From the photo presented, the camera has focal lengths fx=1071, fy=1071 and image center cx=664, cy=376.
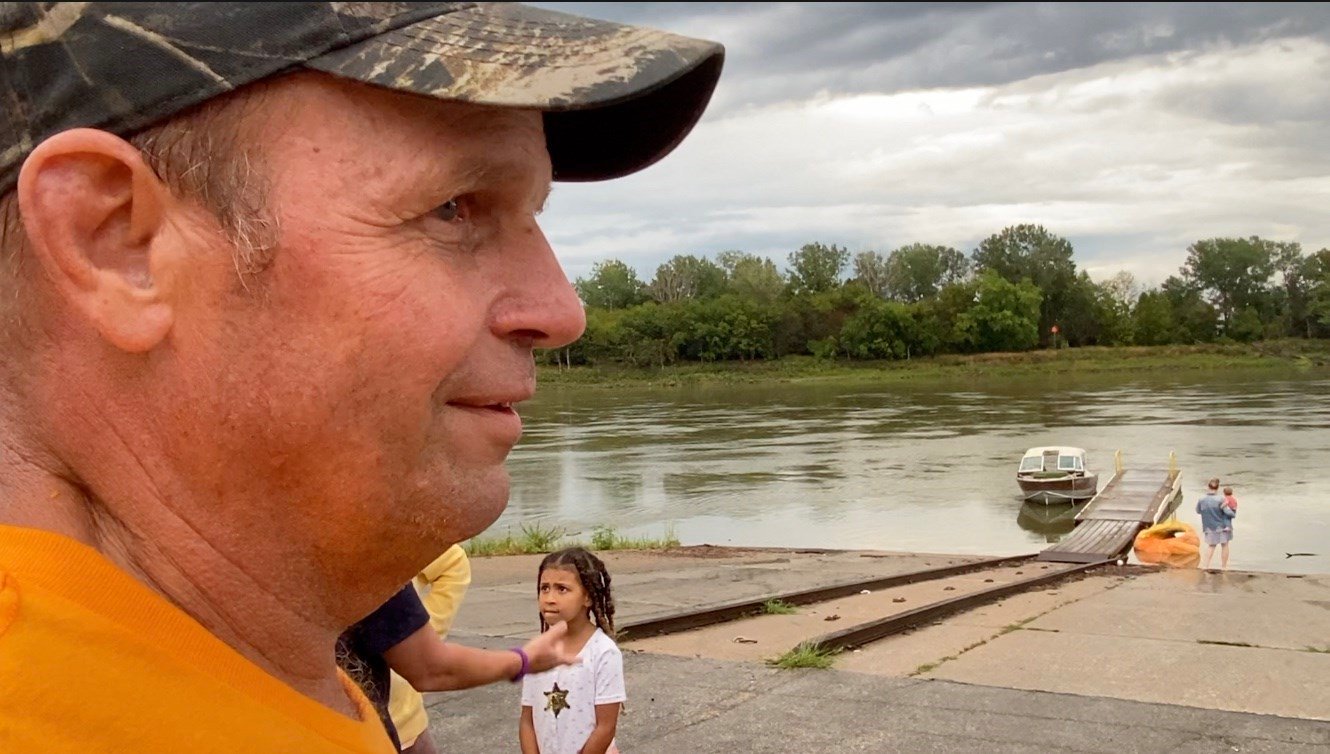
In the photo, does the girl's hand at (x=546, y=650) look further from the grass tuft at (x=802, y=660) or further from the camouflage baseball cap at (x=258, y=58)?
the grass tuft at (x=802, y=660)

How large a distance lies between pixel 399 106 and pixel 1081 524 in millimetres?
22436

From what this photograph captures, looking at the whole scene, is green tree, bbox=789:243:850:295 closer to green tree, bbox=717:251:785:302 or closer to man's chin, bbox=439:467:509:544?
green tree, bbox=717:251:785:302

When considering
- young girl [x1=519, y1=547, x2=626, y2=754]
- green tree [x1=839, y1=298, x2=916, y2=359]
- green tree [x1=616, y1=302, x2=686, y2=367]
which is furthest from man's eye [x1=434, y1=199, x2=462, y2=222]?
green tree [x1=839, y1=298, x2=916, y2=359]

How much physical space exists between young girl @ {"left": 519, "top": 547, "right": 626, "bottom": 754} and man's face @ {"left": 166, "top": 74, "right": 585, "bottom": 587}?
250 centimetres

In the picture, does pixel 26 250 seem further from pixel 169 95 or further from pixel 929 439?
pixel 929 439

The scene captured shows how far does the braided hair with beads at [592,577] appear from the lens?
141 inches

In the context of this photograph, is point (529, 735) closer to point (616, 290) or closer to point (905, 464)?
point (905, 464)

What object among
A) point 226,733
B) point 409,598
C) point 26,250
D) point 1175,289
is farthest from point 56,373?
point 1175,289

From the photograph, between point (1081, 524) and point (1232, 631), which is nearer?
point (1232, 631)

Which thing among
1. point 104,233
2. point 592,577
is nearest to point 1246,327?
point 592,577

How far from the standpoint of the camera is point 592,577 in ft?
11.8

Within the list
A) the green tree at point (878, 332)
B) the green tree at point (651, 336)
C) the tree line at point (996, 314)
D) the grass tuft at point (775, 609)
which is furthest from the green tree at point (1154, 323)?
the grass tuft at point (775, 609)

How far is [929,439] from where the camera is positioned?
38656 mm

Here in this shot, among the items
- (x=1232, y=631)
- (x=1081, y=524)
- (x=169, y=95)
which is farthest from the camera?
(x=1081, y=524)
